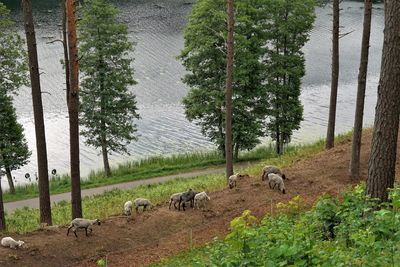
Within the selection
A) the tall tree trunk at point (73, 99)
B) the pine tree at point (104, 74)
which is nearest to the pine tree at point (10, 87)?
the pine tree at point (104, 74)

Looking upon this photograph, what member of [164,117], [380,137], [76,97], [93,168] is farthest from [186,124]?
[380,137]

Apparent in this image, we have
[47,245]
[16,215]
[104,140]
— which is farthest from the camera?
[104,140]

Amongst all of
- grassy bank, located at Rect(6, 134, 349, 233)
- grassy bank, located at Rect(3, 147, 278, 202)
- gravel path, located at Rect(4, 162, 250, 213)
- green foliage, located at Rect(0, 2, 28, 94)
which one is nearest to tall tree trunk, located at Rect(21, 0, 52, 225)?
grassy bank, located at Rect(6, 134, 349, 233)

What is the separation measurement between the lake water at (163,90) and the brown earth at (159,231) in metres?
21.9

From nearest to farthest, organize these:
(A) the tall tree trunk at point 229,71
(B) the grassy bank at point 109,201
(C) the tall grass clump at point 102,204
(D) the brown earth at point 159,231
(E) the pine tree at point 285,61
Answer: (D) the brown earth at point 159,231
(A) the tall tree trunk at point 229,71
(C) the tall grass clump at point 102,204
(B) the grassy bank at point 109,201
(E) the pine tree at point 285,61

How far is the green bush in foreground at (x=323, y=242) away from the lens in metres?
7.33

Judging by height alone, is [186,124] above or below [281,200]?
below

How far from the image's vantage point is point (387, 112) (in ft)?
35.5

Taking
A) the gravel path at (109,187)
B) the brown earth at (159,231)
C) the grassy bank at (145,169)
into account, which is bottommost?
the grassy bank at (145,169)

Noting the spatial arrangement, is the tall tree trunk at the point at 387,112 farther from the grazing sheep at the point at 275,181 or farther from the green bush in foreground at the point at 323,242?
the grazing sheep at the point at 275,181

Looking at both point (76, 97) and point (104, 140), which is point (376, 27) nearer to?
point (104, 140)

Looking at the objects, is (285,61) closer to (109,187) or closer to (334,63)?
(334,63)

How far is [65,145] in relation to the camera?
1719 inches

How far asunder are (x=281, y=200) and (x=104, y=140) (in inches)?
785
